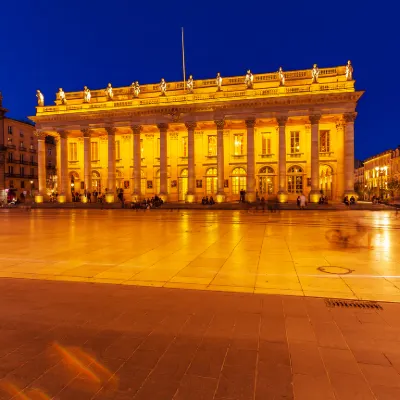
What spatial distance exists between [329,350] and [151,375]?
2191mm

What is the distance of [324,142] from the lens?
42.8 metres

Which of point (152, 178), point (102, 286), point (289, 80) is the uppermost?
point (289, 80)

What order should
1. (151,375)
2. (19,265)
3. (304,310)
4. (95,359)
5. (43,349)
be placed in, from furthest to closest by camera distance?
(19,265) → (304,310) → (43,349) → (95,359) → (151,375)

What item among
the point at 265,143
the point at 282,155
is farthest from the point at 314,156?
the point at 265,143

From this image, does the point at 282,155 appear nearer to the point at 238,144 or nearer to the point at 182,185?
the point at 238,144

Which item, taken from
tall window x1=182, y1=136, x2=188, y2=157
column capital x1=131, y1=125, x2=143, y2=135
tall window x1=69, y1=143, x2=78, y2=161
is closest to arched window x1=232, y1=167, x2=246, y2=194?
tall window x1=182, y1=136, x2=188, y2=157

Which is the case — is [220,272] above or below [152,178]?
below

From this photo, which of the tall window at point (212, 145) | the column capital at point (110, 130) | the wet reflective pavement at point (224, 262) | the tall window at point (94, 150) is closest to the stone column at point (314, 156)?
the tall window at point (212, 145)

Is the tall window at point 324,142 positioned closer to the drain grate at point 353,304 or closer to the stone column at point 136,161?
the stone column at point 136,161

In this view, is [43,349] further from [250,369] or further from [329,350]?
[329,350]

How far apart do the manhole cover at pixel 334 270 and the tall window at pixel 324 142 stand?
124ft

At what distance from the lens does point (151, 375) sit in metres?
3.40

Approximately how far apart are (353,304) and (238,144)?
4089 centimetres

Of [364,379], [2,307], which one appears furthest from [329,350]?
[2,307]
